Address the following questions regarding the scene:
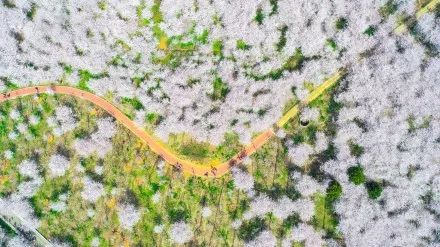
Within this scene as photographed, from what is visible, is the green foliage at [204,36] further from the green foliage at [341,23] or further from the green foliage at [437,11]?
the green foliage at [437,11]

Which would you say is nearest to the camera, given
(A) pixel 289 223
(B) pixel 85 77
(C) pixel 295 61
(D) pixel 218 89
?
(C) pixel 295 61

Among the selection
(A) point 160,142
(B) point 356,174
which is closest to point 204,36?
(A) point 160,142

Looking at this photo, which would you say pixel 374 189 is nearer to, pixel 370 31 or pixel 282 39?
pixel 370 31

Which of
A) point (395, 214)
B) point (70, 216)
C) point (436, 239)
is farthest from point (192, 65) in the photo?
point (436, 239)

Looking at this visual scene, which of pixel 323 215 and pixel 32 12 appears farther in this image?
pixel 32 12

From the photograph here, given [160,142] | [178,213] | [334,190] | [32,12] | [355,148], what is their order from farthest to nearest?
[32,12], [160,142], [178,213], [355,148], [334,190]

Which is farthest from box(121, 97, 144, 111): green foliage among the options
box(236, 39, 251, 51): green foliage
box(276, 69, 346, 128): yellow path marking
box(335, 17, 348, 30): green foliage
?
box(335, 17, 348, 30): green foliage

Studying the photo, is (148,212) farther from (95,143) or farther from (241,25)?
(241,25)
